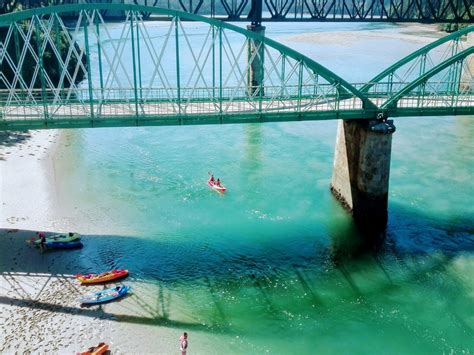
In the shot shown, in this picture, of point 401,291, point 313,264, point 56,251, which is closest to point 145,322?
point 56,251

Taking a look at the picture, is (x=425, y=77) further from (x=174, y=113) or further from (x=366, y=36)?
(x=366, y=36)

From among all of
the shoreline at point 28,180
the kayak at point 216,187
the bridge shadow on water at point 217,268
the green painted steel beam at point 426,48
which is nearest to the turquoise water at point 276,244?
the bridge shadow on water at point 217,268

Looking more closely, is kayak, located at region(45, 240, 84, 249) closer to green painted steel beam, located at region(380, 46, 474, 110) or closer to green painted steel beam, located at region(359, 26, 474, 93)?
green painted steel beam, located at region(380, 46, 474, 110)

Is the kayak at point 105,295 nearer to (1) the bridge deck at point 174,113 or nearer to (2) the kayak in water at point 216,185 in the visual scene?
(1) the bridge deck at point 174,113

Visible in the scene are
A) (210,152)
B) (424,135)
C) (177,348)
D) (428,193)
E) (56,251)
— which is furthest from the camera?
(424,135)

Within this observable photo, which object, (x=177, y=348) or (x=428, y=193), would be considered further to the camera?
(x=428, y=193)

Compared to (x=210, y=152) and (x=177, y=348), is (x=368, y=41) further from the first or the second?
(x=177, y=348)

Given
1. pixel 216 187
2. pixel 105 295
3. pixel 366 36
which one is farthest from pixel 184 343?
pixel 366 36
